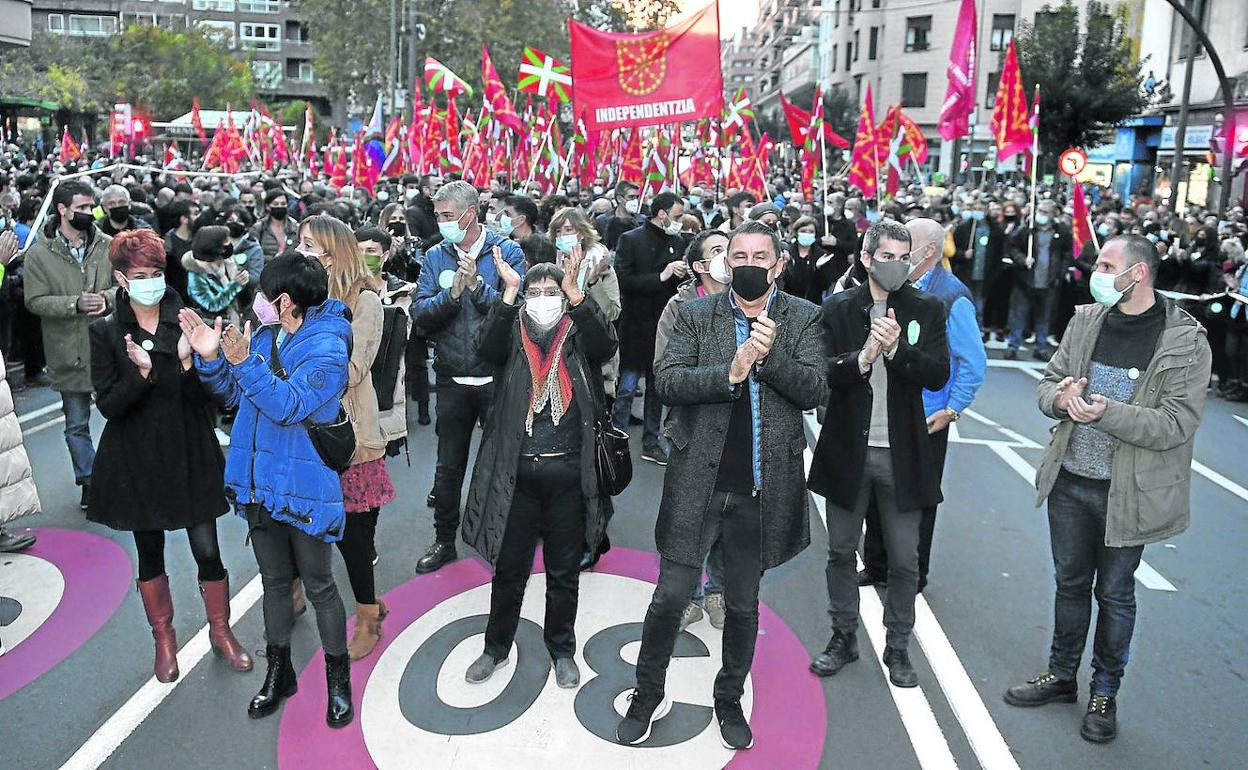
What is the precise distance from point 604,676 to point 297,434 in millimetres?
1750

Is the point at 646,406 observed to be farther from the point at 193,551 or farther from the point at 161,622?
the point at 161,622

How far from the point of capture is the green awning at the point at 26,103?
43.9m

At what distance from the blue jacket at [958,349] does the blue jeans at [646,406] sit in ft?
10.8

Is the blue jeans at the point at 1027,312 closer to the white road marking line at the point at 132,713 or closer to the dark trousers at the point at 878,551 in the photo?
the dark trousers at the point at 878,551

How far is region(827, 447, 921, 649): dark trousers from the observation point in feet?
14.7

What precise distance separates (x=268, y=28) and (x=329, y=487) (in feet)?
303

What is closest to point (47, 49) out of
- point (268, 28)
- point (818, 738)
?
point (268, 28)

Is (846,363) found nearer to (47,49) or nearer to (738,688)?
(738,688)

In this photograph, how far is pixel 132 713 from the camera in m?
4.19

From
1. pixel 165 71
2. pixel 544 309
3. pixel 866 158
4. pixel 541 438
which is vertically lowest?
pixel 541 438

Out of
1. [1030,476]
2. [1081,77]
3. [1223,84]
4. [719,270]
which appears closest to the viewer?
[719,270]

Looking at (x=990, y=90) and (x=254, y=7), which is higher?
(x=254, y=7)

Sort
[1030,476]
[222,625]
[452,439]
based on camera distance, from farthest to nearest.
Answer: [1030,476] → [452,439] → [222,625]

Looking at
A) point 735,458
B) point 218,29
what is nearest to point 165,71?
point 218,29
